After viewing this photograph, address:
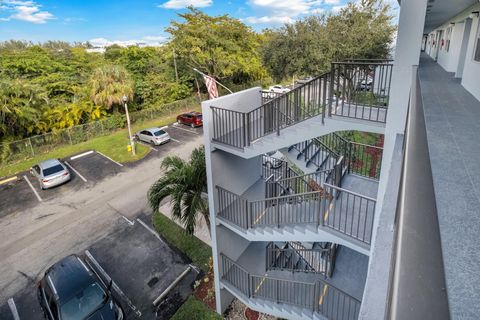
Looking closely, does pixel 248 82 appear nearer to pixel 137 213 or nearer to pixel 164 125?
pixel 164 125

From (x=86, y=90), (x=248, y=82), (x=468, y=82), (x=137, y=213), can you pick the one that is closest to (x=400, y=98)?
(x=468, y=82)

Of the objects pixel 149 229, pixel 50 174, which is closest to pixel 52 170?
pixel 50 174

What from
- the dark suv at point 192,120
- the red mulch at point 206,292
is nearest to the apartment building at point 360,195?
the red mulch at point 206,292

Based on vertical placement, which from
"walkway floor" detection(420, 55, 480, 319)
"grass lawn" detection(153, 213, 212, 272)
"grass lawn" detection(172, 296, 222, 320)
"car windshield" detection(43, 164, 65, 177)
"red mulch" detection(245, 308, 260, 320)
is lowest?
"red mulch" detection(245, 308, 260, 320)

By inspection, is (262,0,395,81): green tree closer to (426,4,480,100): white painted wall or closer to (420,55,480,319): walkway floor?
(426,4,480,100): white painted wall

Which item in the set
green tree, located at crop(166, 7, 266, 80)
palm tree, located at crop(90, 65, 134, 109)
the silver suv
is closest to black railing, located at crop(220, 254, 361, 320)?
the silver suv

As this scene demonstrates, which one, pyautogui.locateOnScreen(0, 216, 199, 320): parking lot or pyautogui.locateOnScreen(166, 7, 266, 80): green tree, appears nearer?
pyautogui.locateOnScreen(0, 216, 199, 320): parking lot

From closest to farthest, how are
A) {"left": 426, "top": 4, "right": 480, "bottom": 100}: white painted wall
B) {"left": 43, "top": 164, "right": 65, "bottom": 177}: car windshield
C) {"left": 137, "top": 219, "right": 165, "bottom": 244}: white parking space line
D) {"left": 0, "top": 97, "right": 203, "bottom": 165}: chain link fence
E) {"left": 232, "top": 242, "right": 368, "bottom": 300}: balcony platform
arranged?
{"left": 426, "top": 4, "right": 480, "bottom": 100}: white painted wall, {"left": 232, "top": 242, "right": 368, "bottom": 300}: balcony platform, {"left": 137, "top": 219, "right": 165, "bottom": 244}: white parking space line, {"left": 43, "top": 164, "right": 65, "bottom": 177}: car windshield, {"left": 0, "top": 97, "right": 203, "bottom": 165}: chain link fence

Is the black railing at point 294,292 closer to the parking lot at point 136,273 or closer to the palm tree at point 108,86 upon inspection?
the parking lot at point 136,273
